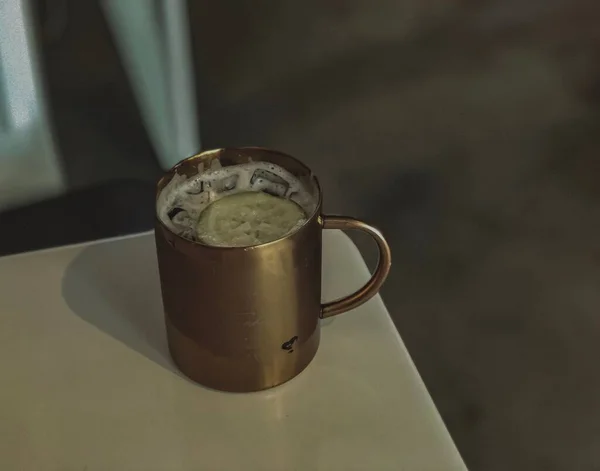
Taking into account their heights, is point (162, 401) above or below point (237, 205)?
below

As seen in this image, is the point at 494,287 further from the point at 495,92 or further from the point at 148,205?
the point at 148,205

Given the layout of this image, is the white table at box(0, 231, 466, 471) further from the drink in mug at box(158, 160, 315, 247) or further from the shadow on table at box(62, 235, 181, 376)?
the drink in mug at box(158, 160, 315, 247)

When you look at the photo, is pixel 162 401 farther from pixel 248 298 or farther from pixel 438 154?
pixel 438 154

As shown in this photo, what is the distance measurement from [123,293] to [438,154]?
0.37 meters

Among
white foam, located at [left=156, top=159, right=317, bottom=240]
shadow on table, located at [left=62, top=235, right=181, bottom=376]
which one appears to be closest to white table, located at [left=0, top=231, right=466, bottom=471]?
shadow on table, located at [left=62, top=235, right=181, bottom=376]

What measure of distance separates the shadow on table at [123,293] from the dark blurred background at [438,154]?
5cm

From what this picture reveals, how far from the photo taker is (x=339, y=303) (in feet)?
1.83

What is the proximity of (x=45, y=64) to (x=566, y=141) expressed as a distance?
0.57m

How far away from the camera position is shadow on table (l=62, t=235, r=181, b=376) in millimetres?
585

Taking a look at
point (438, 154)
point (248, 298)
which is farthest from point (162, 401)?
point (438, 154)

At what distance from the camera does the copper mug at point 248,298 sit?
48cm

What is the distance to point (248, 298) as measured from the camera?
49 cm

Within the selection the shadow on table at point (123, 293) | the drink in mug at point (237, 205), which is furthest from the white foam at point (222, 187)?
the shadow on table at point (123, 293)

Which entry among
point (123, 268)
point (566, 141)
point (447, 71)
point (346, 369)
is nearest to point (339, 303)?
point (346, 369)
